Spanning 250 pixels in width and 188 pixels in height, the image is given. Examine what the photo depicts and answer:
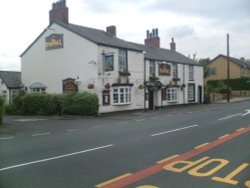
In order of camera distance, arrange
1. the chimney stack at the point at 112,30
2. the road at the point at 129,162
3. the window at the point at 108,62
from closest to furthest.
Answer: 1. the road at the point at 129,162
2. the window at the point at 108,62
3. the chimney stack at the point at 112,30

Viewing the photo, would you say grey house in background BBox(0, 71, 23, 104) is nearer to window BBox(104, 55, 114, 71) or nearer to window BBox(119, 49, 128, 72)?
window BBox(104, 55, 114, 71)

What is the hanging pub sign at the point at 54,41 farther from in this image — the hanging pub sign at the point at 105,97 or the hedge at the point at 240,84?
the hedge at the point at 240,84

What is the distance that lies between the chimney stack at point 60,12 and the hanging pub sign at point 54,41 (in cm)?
167

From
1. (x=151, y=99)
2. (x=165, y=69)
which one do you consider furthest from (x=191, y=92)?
(x=151, y=99)

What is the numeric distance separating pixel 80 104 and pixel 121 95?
193 inches

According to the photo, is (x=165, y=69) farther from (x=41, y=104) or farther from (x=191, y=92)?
(x=41, y=104)

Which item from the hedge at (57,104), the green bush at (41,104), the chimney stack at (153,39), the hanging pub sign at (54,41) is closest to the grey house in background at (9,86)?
the hanging pub sign at (54,41)

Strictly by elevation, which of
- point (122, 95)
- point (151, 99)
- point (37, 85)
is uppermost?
point (37, 85)

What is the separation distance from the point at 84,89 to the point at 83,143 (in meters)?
14.9

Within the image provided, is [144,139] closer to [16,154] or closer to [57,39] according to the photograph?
[16,154]

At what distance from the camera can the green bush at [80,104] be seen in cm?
2384

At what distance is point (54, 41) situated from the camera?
1124 inches

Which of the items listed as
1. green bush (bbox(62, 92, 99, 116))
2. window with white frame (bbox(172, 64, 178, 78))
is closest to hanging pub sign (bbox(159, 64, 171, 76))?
window with white frame (bbox(172, 64, 178, 78))

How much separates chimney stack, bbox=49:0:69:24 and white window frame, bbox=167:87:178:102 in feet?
43.3
